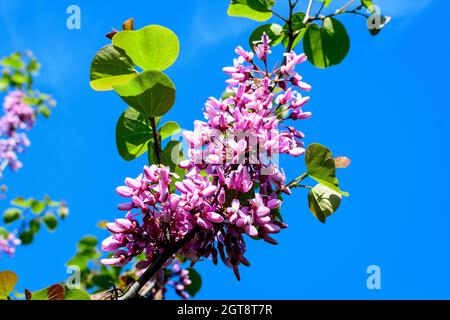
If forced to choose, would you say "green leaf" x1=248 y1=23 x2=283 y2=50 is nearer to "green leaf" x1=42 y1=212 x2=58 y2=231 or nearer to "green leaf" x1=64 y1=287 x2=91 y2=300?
"green leaf" x1=64 y1=287 x2=91 y2=300

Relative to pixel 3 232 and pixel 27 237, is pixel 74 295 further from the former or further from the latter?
pixel 3 232

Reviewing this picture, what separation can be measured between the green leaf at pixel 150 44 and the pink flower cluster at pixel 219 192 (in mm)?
249

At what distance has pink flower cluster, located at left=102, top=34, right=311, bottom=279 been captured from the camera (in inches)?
50.3

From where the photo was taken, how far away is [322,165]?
1506 millimetres

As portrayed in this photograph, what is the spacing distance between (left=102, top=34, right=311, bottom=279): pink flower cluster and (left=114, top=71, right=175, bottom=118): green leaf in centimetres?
14

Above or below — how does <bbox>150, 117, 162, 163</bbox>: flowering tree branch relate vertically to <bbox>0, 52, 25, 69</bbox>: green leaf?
below

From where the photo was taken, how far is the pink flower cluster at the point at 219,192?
50.3 inches

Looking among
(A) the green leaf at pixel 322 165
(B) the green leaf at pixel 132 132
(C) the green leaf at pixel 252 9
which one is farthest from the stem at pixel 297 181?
(C) the green leaf at pixel 252 9

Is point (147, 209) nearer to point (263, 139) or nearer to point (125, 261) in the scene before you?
point (125, 261)

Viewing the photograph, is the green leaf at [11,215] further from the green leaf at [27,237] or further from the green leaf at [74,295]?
the green leaf at [74,295]

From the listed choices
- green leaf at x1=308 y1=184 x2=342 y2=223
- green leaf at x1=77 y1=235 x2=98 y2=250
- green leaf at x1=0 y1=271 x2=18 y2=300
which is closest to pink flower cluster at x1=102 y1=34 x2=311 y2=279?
green leaf at x1=308 y1=184 x2=342 y2=223

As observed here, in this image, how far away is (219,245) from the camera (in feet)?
4.46

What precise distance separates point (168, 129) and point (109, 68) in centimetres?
32
